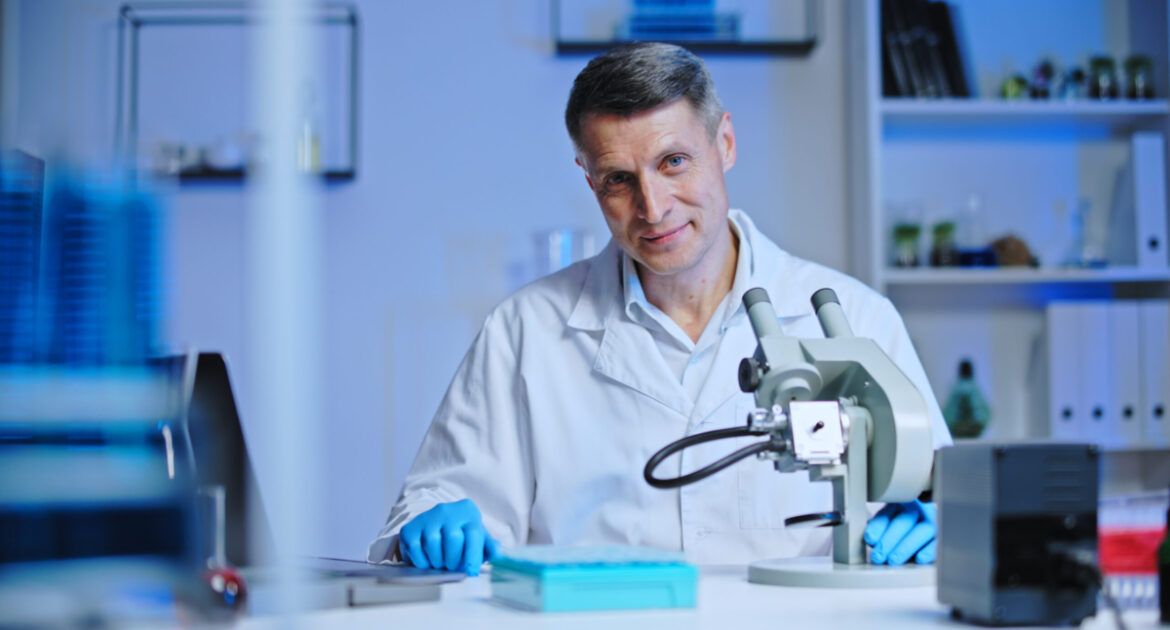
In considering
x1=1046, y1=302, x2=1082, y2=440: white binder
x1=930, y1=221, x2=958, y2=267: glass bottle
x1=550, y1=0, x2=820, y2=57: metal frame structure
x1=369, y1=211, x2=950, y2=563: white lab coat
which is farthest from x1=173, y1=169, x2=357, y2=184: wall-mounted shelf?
x1=1046, y1=302, x2=1082, y2=440: white binder

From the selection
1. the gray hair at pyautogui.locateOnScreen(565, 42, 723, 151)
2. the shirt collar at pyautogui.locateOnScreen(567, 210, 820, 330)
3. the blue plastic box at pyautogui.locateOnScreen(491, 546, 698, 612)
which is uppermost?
the gray hair at pyautogui.locateOnScreen(565, 42, 723, 151)

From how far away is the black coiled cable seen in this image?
1.02 meters

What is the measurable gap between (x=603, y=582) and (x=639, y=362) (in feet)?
2.91

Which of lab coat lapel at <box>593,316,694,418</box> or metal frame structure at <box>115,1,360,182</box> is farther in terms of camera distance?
metal frame structure at <box>115,1,360,182</box>

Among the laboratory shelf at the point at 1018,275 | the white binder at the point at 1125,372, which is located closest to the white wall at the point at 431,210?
the laboratory shelf at the point at 1018,275

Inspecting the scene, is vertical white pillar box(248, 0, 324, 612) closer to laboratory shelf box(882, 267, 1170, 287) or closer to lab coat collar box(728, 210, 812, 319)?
lab coat collar box(728, 210, 812, 319)

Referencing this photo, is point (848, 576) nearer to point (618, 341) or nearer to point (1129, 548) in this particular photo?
point (1129, 548)

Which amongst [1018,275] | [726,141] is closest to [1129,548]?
[726,141]

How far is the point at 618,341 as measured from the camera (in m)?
1.88

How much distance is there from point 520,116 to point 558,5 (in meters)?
0.28

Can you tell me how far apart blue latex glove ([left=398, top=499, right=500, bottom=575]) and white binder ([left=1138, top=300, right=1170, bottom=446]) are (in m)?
1.88

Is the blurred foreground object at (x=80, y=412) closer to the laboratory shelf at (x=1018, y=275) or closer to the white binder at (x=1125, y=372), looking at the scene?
the laboratory shelf at (x=1018, y=275)

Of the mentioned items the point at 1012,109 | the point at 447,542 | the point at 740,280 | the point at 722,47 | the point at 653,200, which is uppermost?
the point at 722,47

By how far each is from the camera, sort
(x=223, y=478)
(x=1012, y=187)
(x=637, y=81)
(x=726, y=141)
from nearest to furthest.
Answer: (x=223, y=478), (x=637, y=81), (x=726, y=141), (x=1012, y=187)
